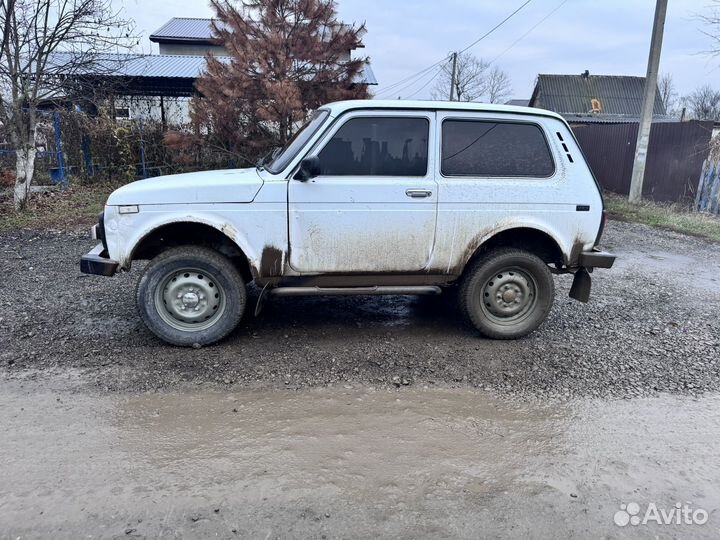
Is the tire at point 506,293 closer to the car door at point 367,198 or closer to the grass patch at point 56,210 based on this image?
the car door at point 367,198

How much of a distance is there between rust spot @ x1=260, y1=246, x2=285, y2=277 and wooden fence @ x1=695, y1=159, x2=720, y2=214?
40.5ft

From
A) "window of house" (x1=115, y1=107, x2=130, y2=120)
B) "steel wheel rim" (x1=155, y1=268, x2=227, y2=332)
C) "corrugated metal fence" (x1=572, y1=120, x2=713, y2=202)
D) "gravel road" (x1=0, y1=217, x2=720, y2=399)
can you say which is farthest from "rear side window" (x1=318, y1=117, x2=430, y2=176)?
"window of house" (x1=115, y1=107, x2=130, y2=120)

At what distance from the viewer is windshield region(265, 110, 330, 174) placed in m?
4.43

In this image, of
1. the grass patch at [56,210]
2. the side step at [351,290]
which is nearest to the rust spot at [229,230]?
the side step at [351,290]

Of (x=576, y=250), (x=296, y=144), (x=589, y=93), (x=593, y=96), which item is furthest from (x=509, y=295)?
Answer: (x=589, y=93)

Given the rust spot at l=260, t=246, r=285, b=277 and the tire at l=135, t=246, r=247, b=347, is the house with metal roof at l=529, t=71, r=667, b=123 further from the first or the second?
the tire at l=135, t=246, r=247, b=347

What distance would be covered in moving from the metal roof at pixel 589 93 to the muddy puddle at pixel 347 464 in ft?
112

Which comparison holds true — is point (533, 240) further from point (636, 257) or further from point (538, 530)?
point (636, 257)

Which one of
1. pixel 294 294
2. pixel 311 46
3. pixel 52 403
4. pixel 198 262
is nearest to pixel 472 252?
pixel 294 294

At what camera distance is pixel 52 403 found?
3.49 metres

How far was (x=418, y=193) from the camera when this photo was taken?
438 centimetres

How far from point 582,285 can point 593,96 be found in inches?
1382

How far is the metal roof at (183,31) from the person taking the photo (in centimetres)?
2623

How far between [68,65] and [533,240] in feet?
33.3
